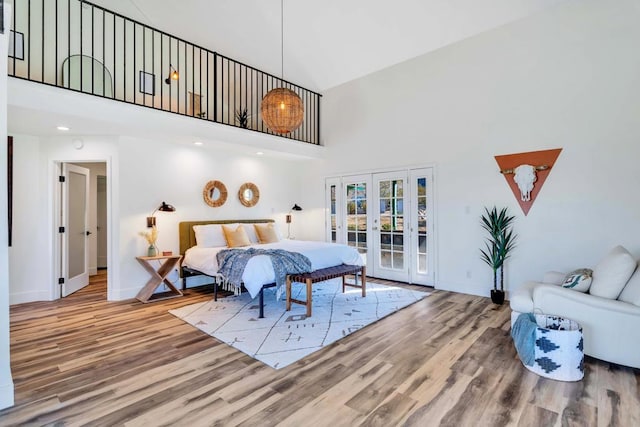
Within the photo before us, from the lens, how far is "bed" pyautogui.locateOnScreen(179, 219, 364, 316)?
4.04 m

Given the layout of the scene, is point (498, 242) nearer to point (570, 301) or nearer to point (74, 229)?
point (570, 301)

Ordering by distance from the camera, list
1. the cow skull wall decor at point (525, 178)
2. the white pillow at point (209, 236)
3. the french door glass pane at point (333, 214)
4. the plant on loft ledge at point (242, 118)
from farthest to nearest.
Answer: the french door glass pane at point (333, 214), the plant on loft ledge at point (242, 118), the white pillow at point (209, 236), the cow skull wall decor at point (525, 178)

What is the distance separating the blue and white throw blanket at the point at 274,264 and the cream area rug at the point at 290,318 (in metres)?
0.39

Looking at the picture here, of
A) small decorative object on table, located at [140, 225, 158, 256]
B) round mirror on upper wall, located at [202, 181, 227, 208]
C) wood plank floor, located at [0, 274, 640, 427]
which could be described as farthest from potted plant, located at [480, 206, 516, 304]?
small decorative object on table, located at [140, 225, 158, 256]

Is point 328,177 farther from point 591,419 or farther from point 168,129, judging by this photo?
point 591,419

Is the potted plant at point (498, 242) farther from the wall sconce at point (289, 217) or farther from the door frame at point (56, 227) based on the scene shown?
the door frame at point (56, 227)

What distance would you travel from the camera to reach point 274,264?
4.12 metres

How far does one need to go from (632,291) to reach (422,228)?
305cm

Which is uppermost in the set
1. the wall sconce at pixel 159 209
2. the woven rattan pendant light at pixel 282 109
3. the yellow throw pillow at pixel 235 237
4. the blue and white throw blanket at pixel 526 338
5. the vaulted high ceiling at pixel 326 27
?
the vaulted high ceiling at pixel 326 27

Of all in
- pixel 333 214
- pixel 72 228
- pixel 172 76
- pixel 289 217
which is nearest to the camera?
pixel 72 228

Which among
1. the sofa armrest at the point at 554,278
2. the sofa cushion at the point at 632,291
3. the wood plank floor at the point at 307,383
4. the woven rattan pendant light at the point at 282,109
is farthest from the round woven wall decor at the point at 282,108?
the sofa cushion at the point at 632,291

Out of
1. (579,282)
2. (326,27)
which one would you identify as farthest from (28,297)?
(579,282)

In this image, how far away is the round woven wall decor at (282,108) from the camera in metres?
4.16

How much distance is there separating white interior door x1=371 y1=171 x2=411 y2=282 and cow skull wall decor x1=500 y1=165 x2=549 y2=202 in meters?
1.72
